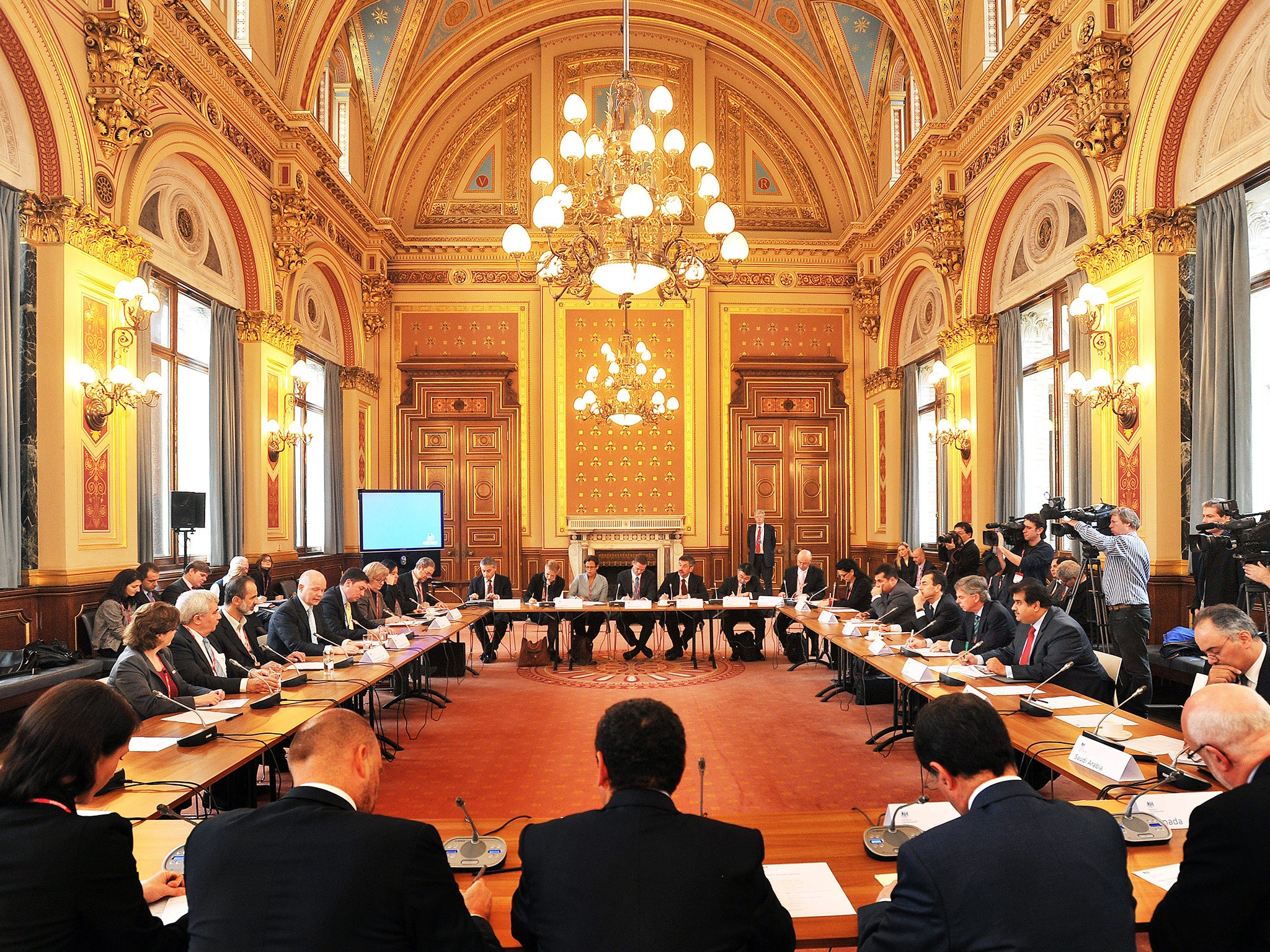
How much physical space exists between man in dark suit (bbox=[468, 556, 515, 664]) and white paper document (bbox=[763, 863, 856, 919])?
7.51m

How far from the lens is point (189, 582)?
717cm

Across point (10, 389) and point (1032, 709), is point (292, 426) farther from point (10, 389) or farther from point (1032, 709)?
point (1032, 709)

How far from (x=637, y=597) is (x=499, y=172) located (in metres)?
8.20

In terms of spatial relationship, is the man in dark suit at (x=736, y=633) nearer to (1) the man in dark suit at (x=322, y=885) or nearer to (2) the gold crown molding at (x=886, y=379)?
(2) the gold crown molding at (x=886, y=379)

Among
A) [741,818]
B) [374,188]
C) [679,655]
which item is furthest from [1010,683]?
[374,188]

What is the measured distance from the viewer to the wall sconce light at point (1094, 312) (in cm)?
728

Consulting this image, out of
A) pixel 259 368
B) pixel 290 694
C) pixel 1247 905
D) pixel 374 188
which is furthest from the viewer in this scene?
pixel 374 188

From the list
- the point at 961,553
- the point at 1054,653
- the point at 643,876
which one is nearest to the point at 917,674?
the point at 1054,653

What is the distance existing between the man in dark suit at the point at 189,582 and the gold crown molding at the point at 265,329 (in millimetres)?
3294

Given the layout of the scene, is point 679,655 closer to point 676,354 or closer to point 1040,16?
point 676,354

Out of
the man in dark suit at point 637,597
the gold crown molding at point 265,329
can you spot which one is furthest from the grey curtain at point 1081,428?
the gold crown molding at point 265,329

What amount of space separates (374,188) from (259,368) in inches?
190

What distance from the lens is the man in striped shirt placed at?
18.0 ft

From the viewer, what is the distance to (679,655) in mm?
10117
